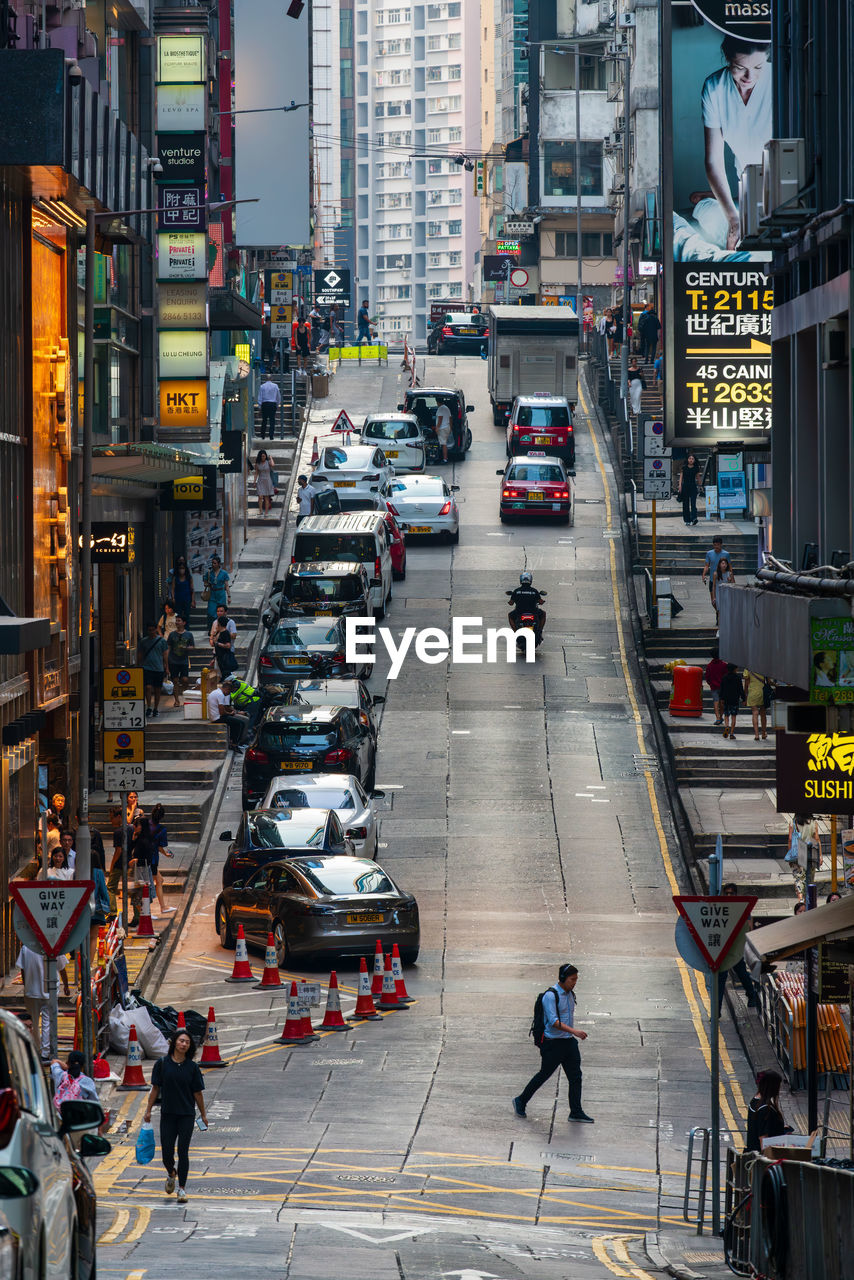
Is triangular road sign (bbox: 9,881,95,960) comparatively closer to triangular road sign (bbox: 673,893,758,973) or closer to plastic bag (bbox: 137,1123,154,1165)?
plastic bag (bbox: 137,1123,154,1165)

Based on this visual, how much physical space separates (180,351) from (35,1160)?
34671mm

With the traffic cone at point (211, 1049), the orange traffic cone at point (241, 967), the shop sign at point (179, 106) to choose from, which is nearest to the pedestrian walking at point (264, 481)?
the shop sign at point (179, 106)

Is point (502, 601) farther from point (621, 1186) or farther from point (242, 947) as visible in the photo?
point (621, 1186)

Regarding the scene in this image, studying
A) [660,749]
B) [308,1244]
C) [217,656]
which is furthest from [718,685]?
[308,1244]

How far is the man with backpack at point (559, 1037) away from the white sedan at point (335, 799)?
9.01 m

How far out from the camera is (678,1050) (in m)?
22.1

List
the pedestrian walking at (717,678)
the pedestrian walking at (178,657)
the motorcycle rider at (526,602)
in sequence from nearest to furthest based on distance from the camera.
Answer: the pedestrian walking at (717,678)
the pedestrian walking at (178,657)
the motorcycle rider at (526,602)

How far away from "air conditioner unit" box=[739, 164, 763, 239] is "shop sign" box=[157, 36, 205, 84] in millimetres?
23335

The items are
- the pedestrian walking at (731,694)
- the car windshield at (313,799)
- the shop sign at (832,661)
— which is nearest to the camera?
the shop sign at (832,661)

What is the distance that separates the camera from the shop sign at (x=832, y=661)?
15477mm

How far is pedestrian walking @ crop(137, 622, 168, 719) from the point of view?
124ft

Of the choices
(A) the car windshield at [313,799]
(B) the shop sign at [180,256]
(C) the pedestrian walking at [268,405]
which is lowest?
(A) the car windshield at [313,799]

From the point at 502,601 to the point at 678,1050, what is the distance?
25.5 m

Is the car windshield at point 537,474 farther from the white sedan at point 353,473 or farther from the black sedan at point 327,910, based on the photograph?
the black sedan at point 327,910
